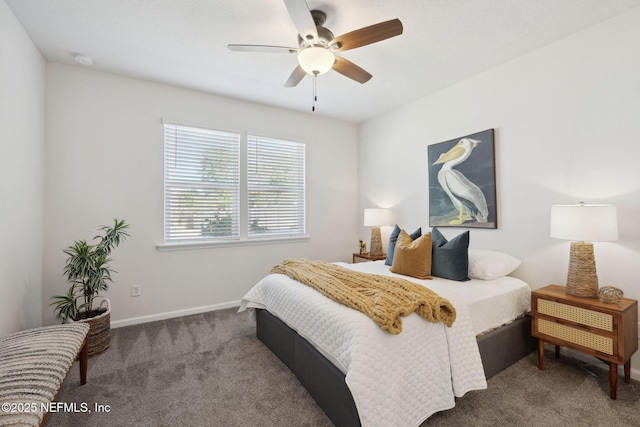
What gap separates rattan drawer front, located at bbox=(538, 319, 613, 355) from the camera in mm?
1855

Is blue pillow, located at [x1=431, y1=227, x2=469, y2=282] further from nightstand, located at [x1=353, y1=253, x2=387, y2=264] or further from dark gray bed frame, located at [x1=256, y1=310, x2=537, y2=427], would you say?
nightstand, located at [x1=353, y1=253, x2=387, y2=264]

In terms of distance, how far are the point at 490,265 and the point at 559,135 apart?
1253mm

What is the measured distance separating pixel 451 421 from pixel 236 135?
3514 millimetres

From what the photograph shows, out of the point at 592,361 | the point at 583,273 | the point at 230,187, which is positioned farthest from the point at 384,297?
the point at 230,187

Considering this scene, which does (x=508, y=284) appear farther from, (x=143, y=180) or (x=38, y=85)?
(x=38, y=85)

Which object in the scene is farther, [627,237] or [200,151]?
[200,151]

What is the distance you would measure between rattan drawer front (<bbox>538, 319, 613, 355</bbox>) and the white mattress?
0.67ft

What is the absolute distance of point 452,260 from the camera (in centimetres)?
248

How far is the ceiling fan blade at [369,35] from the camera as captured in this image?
5.78 ft

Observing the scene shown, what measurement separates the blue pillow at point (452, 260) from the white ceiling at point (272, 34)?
66.3 inches

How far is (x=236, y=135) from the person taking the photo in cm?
368

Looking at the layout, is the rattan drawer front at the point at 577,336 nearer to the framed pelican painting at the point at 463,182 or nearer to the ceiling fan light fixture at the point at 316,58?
the framed pelican painting at the point at 463,182

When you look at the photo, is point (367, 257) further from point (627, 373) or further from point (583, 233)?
point (627, 373)

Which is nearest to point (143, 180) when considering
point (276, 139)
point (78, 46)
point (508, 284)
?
point (78, 46)
